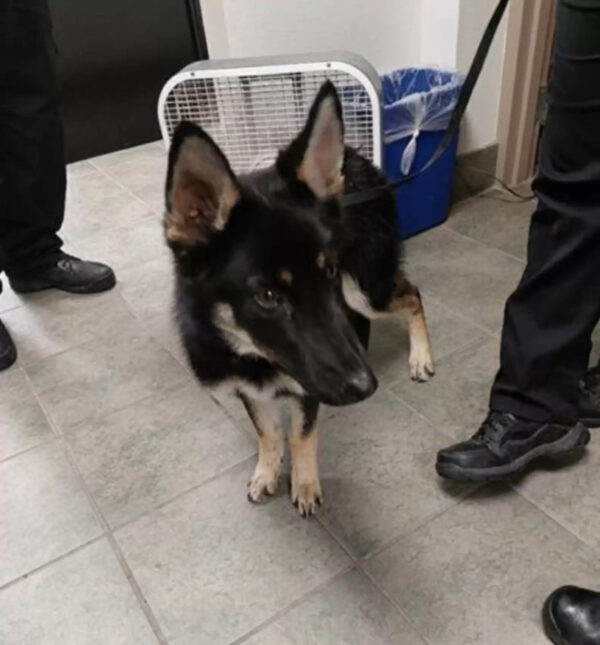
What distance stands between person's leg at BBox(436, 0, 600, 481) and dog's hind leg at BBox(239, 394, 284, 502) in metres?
0.37

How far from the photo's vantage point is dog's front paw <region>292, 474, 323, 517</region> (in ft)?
4.46

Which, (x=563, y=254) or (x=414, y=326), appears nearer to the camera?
(x=563, y=254)

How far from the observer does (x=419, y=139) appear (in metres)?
2.22

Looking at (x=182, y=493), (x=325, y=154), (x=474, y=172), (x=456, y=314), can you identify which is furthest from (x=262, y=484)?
(x=474, y=172)

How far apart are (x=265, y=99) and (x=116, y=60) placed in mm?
1905

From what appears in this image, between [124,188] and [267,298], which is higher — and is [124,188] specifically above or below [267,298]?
below

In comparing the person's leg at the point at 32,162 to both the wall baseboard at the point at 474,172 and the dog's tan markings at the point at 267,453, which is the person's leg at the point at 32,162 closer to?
the dog's tan markings at the point at 267,453

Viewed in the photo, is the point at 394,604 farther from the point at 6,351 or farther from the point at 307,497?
the point at 6,351

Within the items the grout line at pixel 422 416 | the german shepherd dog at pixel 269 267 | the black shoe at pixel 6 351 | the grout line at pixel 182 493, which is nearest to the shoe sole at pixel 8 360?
the black shoe at pixel 6 351

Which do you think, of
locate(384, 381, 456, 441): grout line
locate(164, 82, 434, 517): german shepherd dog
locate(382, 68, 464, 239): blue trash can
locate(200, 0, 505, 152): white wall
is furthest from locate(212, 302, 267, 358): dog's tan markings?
locate(200, 0, 505, 152): white wall

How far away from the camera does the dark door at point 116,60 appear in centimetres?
329

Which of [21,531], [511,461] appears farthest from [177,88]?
[511,461]

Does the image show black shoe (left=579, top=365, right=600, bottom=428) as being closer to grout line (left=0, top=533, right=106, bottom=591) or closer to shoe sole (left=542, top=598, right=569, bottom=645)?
shoe sole (left=542, top=598, right=569, bottom=645)

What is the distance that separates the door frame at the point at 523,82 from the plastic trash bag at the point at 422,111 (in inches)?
11.7
